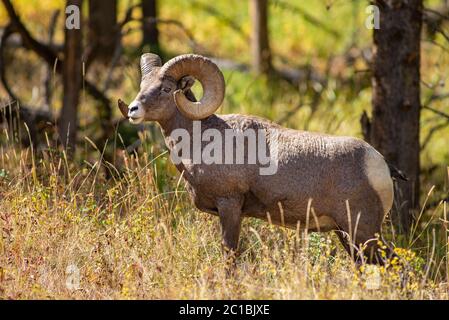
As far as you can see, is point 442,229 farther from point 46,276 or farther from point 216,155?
point 46,276

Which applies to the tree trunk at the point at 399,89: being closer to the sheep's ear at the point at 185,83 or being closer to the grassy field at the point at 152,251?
the grassy field at the point at 152,251

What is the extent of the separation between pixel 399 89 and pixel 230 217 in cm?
359

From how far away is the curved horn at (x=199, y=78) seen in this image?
7457 mm

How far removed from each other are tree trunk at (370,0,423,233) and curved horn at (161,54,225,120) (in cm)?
327

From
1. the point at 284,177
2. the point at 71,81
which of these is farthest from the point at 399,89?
the point at 71,81

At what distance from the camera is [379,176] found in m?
7.36

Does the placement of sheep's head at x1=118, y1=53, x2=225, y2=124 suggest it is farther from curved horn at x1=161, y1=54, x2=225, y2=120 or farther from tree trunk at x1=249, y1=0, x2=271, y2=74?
tree trunk at x1=249, y1=0, x2=271, y2=74

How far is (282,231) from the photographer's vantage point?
28.5 feet

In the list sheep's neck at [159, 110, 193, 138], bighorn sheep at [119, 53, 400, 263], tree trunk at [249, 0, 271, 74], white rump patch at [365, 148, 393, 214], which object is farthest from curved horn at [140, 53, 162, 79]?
tree trunk at [249, 0, 271, 74]

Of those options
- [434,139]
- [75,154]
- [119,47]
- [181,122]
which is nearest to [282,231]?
[181,122]

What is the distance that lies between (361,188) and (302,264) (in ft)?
2.61

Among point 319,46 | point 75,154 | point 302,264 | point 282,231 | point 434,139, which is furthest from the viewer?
point 319,46

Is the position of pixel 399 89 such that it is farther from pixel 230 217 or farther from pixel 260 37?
pixel 260 37

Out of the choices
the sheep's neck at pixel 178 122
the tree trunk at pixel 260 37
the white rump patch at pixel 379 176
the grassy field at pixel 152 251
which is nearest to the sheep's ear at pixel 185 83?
the sheep's neck at pixel 178 122
